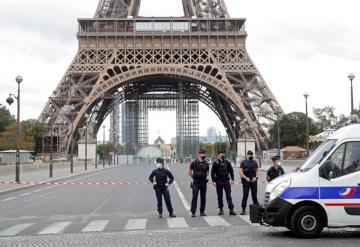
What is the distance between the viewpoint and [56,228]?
14719 mm

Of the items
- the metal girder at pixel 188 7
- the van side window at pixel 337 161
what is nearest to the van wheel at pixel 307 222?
the van side window at pixel 337 161

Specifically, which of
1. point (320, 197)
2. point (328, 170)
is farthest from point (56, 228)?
point (328, 170)

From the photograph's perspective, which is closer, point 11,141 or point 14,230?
point 14,230

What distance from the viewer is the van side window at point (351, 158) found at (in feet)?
40.4

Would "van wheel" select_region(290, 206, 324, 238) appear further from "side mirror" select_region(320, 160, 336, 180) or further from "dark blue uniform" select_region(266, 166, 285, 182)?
"dark blue uniform" select_region(266, 166, 285, 182)

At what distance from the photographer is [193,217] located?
1648 centimetres

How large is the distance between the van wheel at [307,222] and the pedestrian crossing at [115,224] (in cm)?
262

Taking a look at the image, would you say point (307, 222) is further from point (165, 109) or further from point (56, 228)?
point (165, 109)

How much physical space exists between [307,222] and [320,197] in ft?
1.74

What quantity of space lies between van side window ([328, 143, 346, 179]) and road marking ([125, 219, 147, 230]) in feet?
14.6

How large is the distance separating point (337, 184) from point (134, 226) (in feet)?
16.1

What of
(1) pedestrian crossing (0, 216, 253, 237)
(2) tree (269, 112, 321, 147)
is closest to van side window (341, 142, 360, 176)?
(1) pedestrian crossing (0, 216, 253, 237)

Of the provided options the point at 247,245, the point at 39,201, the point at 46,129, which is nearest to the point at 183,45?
the point at 46,129

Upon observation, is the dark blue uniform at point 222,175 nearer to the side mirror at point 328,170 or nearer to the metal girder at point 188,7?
the side mirror at point 328,170
